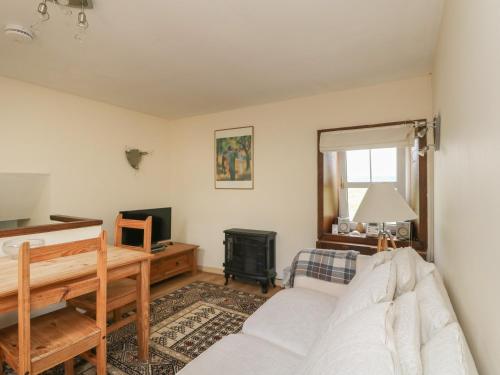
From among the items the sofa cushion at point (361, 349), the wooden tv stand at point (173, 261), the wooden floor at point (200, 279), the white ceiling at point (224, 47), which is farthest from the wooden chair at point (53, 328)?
the wooden tv stand at point (173, 261)

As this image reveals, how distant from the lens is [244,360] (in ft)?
4.55

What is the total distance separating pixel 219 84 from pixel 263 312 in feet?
7.59

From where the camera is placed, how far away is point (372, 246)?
9.83ft

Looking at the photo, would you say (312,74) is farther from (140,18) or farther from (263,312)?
(263,312)

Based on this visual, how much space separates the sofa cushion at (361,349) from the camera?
69 cm

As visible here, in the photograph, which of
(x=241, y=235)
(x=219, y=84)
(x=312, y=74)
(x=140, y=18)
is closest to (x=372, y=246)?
(x=241, y=235)

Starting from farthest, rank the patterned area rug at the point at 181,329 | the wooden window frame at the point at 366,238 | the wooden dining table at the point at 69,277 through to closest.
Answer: the wooden window frame at the point at 366,238 < the patterned area rug at the point at 181,329 < the wooden dining table at the point at 69,277

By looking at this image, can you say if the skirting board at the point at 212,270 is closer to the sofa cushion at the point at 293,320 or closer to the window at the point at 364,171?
the window at the point at 364,171

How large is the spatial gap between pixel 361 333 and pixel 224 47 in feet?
7.08

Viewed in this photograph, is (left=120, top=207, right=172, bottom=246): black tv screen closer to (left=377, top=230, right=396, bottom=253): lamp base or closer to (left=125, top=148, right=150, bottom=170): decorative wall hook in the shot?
(left=125, top=148, right=150, bottom=170): decorative wall hook

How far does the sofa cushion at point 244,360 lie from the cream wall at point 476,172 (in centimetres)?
79

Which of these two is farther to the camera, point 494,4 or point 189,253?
point 189,253

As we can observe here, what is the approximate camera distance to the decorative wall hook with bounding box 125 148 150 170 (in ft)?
13.0

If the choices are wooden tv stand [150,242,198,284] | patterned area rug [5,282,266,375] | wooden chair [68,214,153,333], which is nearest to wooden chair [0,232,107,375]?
wooden chair [68,214,153,333]
